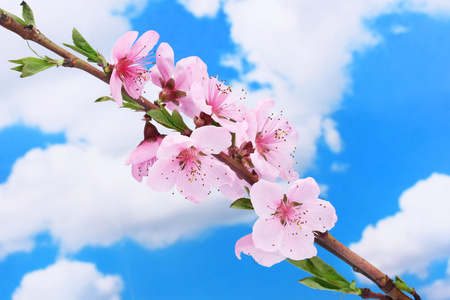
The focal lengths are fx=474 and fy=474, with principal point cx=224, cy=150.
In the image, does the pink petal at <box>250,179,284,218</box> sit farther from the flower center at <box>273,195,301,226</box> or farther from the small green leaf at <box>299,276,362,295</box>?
the small green leaf at <box>299,276,362,295</box>

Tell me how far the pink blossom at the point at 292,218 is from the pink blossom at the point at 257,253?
4 centimetres

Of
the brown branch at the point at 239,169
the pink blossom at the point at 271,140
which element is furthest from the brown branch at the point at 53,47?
the pink blossom at the point at 271,140

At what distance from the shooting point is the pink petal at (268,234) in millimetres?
1694

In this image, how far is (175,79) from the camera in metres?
1.82

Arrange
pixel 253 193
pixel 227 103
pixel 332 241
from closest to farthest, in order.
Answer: pixel 253 193, pixel 332 241, pixel 227 103

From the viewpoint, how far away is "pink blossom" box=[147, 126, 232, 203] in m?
1.58

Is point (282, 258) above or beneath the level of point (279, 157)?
beneath

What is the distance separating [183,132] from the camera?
166cm

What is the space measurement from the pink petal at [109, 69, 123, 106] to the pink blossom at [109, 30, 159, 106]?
0.03 metres

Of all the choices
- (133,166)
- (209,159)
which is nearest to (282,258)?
(209,159)

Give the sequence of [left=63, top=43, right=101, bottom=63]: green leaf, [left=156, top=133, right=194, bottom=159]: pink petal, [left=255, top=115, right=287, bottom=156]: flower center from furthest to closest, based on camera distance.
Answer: [left=255, top=115, right=287, bottom=156]: flower center, [left=63, top=43, right=101, bottom=63]: green leaf, [left=156, top=133, right=194, bottom=159]: pink petal

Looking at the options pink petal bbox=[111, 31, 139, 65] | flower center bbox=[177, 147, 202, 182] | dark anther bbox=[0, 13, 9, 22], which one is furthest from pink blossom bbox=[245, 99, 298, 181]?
dark anther bbox=[0, 13, 9, 22]

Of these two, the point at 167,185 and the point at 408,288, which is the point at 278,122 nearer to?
the point at 167,185

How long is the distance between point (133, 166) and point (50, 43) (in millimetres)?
562
